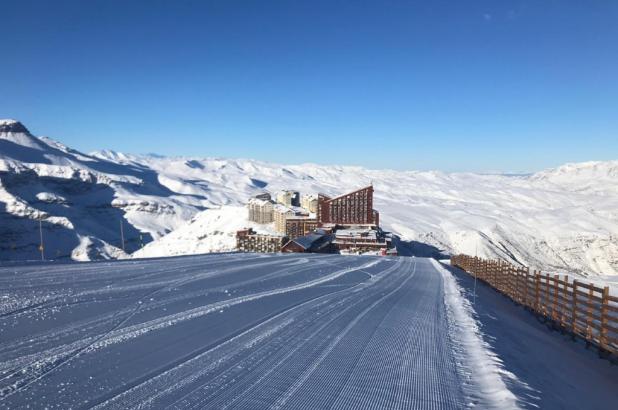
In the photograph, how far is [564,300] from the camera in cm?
980

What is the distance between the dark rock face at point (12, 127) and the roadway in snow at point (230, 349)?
233469 millimetres

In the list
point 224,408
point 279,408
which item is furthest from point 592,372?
point 224,408

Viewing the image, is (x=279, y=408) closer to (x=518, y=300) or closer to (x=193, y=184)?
(x=518, y=300)

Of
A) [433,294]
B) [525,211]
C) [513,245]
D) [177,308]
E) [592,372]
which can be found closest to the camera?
[592,372]

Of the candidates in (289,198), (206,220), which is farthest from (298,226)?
(289,198)

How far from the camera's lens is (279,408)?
3791mm

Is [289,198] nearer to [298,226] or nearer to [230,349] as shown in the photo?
[298,226]

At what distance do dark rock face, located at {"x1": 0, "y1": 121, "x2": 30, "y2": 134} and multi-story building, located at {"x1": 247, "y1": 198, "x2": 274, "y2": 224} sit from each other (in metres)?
188

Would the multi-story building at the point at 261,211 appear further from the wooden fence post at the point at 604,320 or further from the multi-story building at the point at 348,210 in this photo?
the wooden fence post at the point at 604,320

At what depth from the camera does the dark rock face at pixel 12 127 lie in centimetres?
18838

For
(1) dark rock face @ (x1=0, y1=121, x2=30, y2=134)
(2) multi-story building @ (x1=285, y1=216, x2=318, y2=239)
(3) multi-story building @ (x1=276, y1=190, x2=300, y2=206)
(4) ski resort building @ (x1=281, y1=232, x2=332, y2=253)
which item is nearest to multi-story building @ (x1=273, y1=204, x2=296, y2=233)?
(2) multi-story building @ (x1=285, y1=216, x2=318, y2=239)

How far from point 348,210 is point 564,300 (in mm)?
47728

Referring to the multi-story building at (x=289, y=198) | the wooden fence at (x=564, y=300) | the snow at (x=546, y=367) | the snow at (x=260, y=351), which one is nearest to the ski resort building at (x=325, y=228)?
the multi-story building at (x=289, y=198)

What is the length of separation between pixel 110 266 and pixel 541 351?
1309cm
